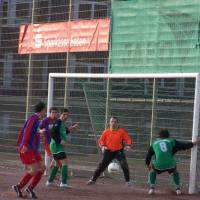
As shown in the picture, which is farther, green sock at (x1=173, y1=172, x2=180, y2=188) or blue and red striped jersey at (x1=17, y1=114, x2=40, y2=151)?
green sock at (x1=173, y1=172, x2=180, y2=188)

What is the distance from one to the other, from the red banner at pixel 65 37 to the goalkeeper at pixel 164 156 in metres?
4.71

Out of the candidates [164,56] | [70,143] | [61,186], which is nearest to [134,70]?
[164,56]

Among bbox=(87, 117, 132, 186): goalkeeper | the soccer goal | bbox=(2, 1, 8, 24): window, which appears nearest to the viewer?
bbox=(87, 117, 132, 186): goalkeeper

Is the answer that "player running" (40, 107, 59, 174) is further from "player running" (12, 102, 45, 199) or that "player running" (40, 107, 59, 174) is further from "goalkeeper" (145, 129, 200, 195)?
"goalkeeper" (145, 129, 200, 195)

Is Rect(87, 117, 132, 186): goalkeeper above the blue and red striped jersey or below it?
below

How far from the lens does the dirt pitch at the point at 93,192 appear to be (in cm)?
1389

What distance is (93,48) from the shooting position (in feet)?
63.1

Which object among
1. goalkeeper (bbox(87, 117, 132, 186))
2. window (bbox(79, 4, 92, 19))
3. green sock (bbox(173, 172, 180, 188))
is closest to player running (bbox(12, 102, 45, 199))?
goalkeeper (bbox(87, 117, 132, 186))

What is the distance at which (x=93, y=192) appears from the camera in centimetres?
1486

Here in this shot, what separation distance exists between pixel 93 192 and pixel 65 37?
6.40m

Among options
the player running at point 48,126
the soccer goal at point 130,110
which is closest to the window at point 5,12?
the soccer goal at point 130,110

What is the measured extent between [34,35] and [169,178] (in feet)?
22.2

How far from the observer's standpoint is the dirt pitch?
13.9m

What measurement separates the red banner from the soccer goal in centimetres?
101
